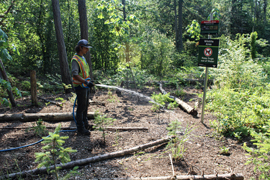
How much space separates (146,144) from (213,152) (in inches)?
57.6

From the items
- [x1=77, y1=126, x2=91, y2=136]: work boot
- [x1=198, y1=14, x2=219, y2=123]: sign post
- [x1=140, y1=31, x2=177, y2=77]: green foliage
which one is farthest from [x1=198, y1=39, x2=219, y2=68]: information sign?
[x1=140, y1=31, x2=177, y2=77]: green foliage

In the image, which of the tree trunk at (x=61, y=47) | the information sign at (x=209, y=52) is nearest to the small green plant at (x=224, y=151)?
the information sign at (x=209, y=52)

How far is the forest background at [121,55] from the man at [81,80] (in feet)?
4.54

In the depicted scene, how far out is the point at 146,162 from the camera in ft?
11.6

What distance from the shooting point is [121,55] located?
366 inches

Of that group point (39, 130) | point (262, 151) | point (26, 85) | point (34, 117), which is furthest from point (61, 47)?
point (262, 151)

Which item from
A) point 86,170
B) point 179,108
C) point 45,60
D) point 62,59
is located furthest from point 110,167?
point 45,60

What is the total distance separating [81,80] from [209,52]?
3.57 metres

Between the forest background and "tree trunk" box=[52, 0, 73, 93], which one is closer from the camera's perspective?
the forest background

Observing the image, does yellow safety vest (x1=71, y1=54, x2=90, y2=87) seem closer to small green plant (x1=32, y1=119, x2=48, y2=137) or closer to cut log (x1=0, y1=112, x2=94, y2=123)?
small green plant (x1=32, y1=119, x2=48, y2=137)

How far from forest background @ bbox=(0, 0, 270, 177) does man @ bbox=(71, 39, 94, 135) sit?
4.54ft

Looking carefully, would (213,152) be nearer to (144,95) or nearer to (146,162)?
(146,162)

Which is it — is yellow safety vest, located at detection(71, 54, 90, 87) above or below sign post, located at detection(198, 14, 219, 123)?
below

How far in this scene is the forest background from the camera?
505 centimetres
